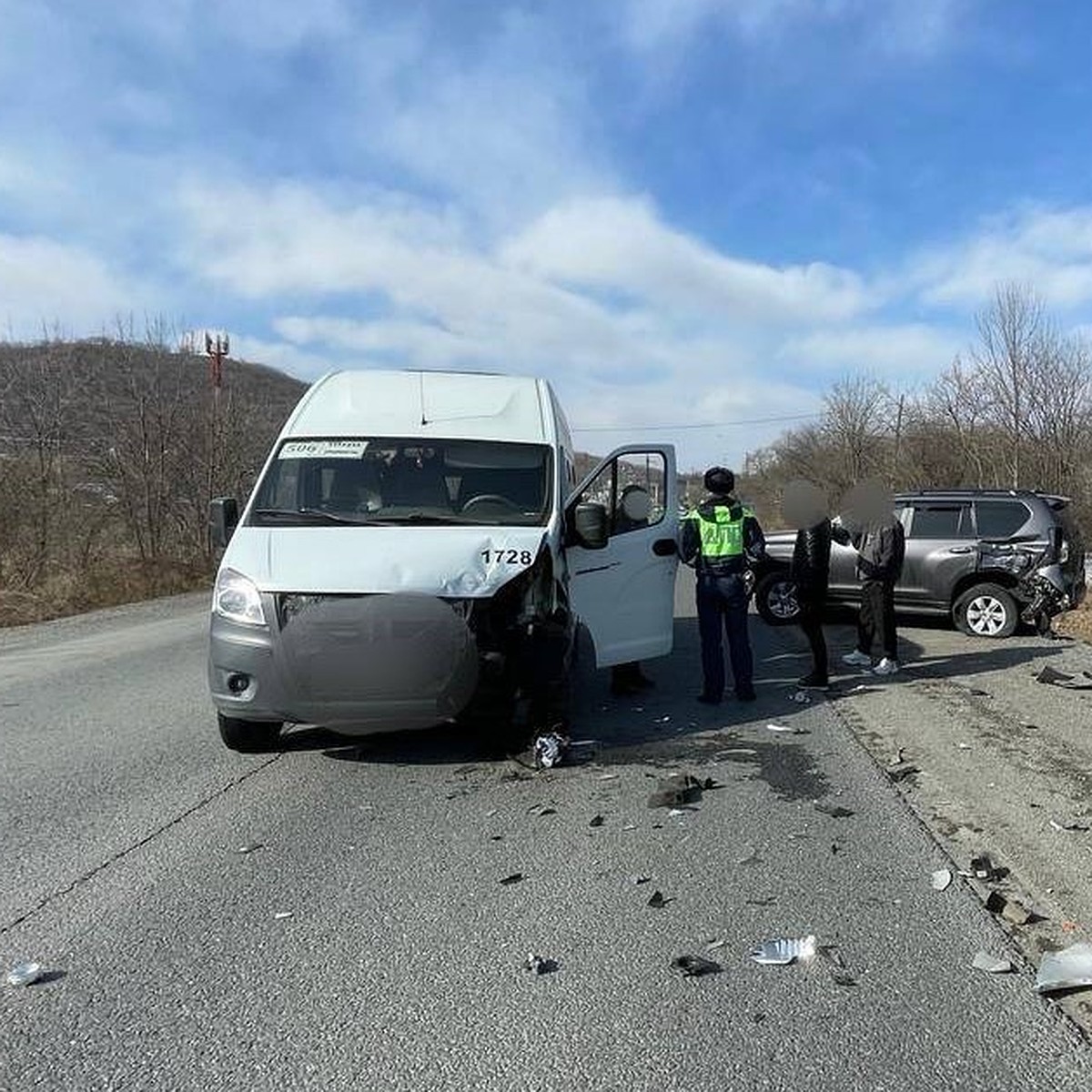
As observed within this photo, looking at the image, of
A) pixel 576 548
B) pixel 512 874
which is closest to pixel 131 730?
pixel 576 548

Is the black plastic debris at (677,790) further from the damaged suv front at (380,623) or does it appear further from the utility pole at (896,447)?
the utility pole at (896,447)

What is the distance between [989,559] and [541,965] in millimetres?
10412

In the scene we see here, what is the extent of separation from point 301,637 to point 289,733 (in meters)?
1.78

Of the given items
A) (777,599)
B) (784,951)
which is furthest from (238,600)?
(777,599)

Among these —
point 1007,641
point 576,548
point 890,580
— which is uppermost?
point 576,548

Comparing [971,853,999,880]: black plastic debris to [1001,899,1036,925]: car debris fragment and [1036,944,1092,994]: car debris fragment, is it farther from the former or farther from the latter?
[1036,944,1092,994]: car debris fragment

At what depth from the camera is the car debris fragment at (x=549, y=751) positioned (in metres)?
6.17

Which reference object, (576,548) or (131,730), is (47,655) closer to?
(131,730)

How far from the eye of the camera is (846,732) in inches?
284

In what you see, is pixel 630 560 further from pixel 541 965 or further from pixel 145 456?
pixel 145 456

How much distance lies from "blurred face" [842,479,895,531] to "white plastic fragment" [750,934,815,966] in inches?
281

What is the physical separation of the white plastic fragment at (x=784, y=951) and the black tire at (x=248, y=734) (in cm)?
366

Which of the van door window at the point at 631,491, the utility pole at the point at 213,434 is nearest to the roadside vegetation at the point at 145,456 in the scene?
the utility pole at the point at 213,434

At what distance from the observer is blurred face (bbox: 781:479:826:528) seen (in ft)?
29.9
